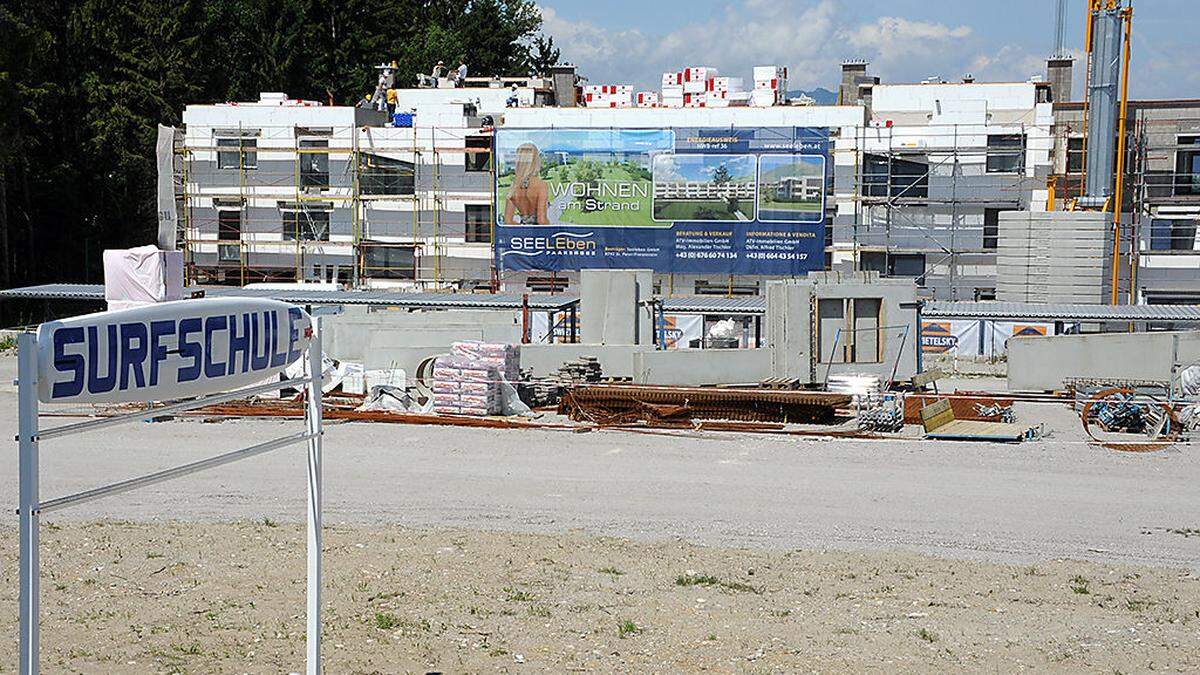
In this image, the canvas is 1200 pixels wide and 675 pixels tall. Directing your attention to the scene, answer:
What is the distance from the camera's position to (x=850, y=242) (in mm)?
44875

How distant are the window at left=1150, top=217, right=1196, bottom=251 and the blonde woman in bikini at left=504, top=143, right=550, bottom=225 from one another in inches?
781

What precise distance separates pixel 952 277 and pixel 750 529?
1165 inches

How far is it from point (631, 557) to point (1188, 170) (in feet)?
123

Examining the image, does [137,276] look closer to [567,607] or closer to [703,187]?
[567,607]

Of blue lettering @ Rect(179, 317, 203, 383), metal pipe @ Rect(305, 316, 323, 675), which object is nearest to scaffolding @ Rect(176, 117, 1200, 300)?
metal pipe @ Rect(305, 316, 323, 675)

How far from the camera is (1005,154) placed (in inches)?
1714

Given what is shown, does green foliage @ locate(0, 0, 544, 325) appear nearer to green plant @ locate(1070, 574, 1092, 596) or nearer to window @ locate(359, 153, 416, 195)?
window @ locate(359, 153, 416, 195)

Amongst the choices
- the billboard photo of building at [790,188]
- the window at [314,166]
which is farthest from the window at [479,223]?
the billboard photo of building at [790,188]

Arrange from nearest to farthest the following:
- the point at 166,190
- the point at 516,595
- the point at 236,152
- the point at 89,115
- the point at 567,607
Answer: the point at 567,607, the point at 516,595, the point at 166,190, the point at 236,152, the point at 89,115

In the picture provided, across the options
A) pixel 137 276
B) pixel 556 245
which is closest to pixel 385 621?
pixel 137 276

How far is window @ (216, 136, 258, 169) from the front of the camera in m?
48.8

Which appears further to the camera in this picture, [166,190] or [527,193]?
[166,190]

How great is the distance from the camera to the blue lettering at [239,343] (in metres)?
7.30


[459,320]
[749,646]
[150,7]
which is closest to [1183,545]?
[749,646]
